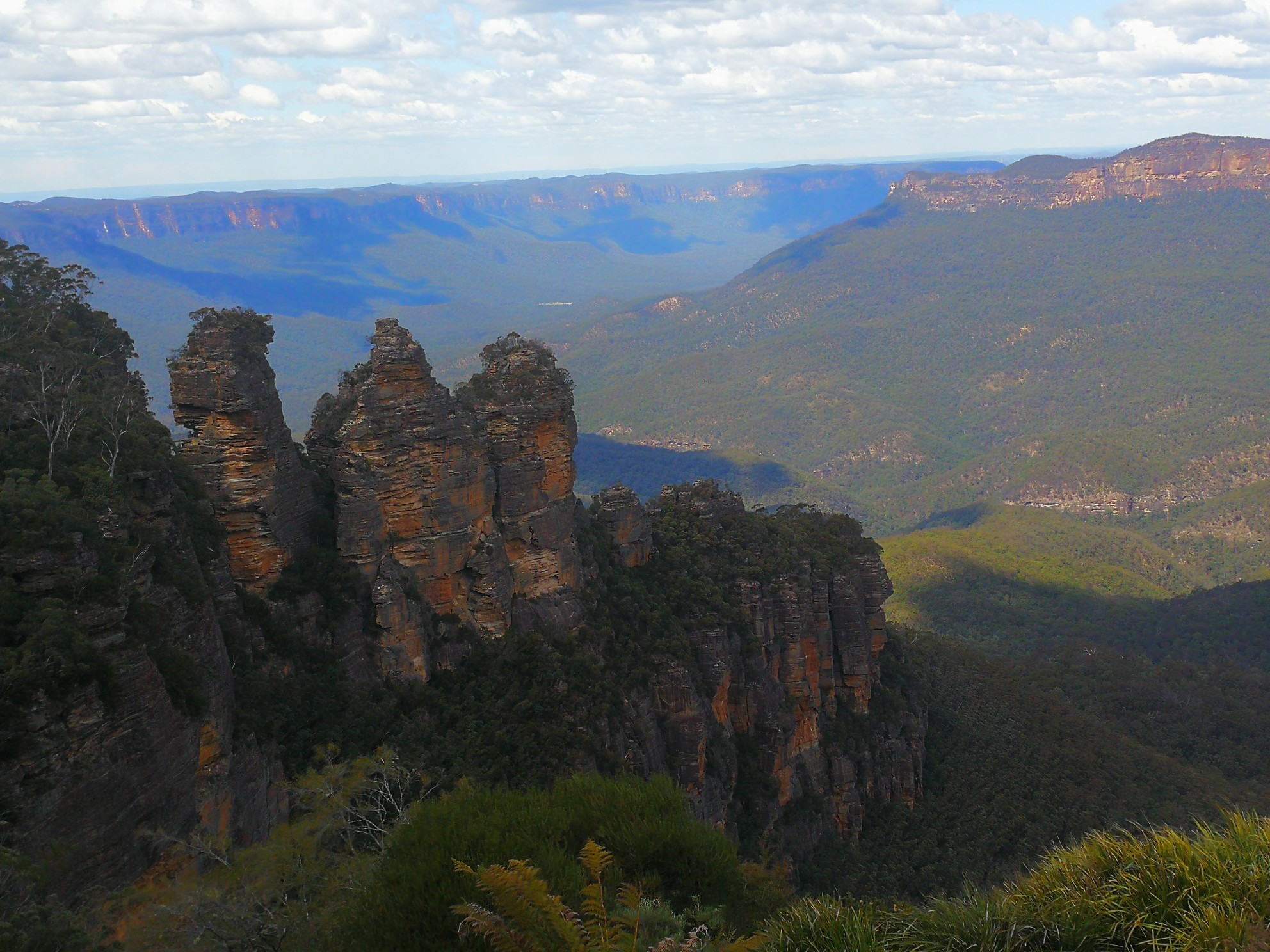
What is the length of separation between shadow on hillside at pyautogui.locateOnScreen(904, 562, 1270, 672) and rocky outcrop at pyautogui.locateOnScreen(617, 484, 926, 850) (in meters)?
37.8

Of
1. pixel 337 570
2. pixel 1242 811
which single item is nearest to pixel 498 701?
pixel 337 570

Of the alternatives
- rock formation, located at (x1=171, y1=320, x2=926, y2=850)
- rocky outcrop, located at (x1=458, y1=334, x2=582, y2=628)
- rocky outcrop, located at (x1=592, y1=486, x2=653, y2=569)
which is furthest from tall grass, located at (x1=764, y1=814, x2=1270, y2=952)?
rocky outcrop, located at (x1=592, y1=486, x2=653, y2=569)

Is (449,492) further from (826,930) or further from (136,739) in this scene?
(826,930)

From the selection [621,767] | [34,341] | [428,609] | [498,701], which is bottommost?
[621,767]

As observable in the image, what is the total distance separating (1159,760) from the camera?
154 ft

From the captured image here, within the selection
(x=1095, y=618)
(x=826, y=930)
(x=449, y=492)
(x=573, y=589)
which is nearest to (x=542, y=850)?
(x=826, y=930)

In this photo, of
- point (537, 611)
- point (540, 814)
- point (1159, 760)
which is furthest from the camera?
point (1159, 760)

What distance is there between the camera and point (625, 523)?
122 feet

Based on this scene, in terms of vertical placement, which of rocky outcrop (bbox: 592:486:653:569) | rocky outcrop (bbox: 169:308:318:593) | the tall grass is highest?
rocky outcrop (bbox: 169:308:318:593)

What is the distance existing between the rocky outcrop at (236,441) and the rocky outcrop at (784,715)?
445 inches

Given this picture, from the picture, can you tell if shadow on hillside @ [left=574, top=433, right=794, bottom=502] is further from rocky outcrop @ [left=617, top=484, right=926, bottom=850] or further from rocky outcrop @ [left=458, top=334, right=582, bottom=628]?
rocky outcrop @ [left=458, top=334, right=582, bottom=628]

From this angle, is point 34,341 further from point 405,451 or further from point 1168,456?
point 1168,456

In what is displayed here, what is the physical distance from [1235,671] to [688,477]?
281 ft

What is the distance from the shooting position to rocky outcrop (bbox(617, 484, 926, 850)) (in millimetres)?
32031
